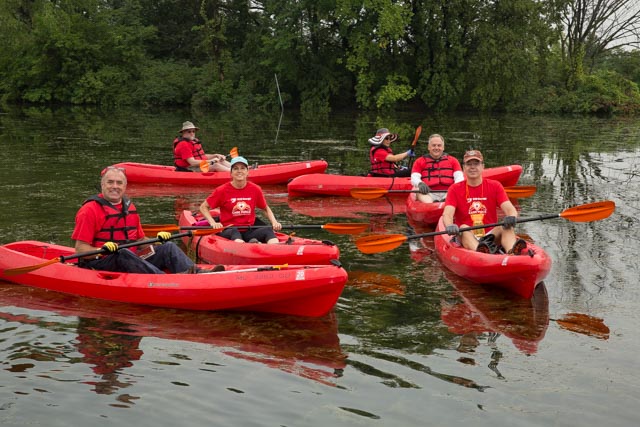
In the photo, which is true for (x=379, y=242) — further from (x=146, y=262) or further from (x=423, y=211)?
(x=423, y=211)

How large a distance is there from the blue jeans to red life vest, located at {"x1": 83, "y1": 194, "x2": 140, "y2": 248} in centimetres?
14

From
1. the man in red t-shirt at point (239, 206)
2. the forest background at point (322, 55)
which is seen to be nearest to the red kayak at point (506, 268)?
the man in red t-shirt at point (239, 206)

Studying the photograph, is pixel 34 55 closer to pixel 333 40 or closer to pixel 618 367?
pixel 333 40

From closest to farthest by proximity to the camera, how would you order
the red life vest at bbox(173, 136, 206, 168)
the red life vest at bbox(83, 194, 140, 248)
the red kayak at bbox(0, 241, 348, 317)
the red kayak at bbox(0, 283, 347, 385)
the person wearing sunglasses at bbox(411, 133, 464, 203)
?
the red kayak at bbox(0, 283, 347, 385) → the red kayak at bbox(0, 241, 348, 317) → the red life vest at bbox(83, 194, 140, 248) → the person wearing sunglasses at bbox(411, 133, 464, 203) → the red life vest at bbox(173, 136, 206, 168)

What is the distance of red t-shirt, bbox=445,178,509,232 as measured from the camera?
26.6 feet

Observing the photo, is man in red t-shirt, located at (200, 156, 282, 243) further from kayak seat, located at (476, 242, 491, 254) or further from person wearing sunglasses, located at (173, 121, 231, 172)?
person wearing sunglasses, located at (173, 121, 231, 172)

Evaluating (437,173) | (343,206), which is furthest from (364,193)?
(343,206)

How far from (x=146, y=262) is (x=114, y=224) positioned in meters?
0.45

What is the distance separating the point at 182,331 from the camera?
665cm

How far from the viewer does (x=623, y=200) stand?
13.0 meters

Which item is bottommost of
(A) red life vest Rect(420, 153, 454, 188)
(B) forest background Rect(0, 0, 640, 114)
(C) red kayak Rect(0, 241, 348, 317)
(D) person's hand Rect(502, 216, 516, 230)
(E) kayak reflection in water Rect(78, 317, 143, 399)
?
(E) kayak reflection in water Rect(78, 317, 143, 399)

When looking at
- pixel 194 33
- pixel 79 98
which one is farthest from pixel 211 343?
pixel 194 33

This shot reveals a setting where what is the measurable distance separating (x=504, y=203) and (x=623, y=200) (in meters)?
5.94

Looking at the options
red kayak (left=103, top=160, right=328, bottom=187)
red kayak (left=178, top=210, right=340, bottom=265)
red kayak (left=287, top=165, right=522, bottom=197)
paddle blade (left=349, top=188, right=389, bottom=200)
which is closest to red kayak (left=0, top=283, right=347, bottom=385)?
red kayak (left=178, top=210, right=340, bottom=265)
